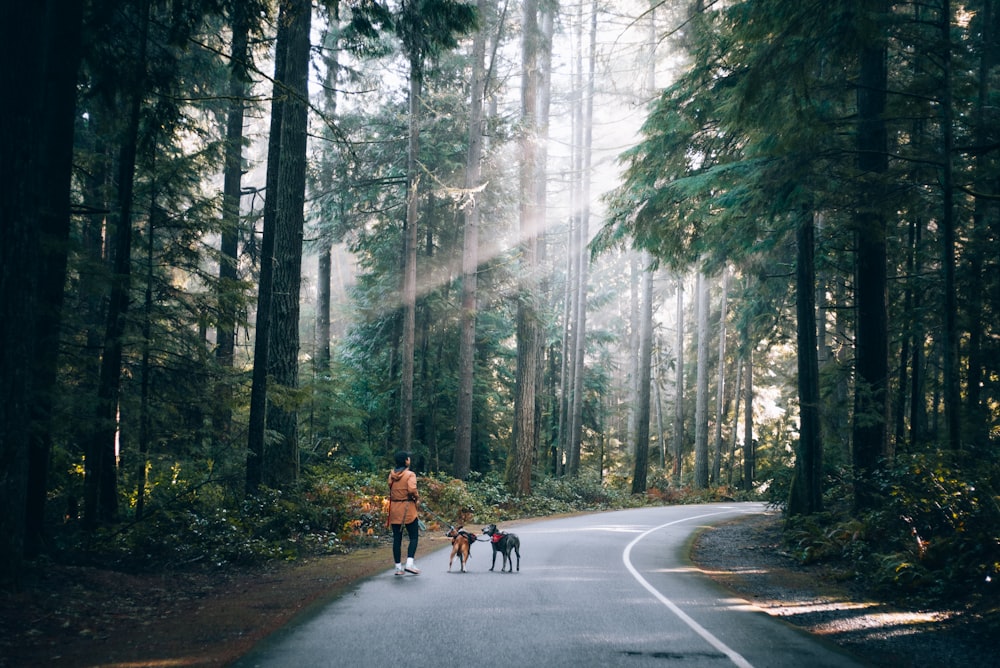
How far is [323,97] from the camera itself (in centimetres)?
2245

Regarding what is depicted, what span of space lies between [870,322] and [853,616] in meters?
7.89

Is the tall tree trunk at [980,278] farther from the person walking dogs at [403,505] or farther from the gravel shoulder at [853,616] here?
the person walking dogs at [403,505]

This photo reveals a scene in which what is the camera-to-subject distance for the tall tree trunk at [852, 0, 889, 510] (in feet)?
43.4

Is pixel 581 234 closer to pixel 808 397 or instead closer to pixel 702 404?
pixel 702 404

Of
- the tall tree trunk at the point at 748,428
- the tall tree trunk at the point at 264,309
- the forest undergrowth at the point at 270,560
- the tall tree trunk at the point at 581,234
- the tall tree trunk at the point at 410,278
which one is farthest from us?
the tall tree trunk at the point at 748,428

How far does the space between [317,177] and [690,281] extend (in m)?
32.0

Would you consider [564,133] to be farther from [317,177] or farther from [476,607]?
[476,607]

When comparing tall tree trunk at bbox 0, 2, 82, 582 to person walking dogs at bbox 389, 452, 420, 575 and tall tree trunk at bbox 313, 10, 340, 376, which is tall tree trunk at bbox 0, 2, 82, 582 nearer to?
person walking dogs at bbox 389, 452, 420, 575

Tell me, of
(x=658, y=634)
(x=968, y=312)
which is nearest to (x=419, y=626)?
(x=658, y=634)

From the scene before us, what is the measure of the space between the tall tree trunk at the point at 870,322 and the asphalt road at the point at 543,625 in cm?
562

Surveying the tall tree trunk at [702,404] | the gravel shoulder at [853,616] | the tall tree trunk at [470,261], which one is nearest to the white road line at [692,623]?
the gravel shoulder at [853,616]

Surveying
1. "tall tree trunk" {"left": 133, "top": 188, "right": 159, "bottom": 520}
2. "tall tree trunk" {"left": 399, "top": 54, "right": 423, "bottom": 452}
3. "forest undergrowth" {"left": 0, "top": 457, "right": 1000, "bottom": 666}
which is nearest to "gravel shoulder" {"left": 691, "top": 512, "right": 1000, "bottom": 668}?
"forest undergrowth" {"left": 0, "top": 457, "right": 1000, "bottom": 666}

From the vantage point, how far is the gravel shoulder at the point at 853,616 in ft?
20.5

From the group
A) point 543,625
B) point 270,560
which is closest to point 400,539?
point 270,560
